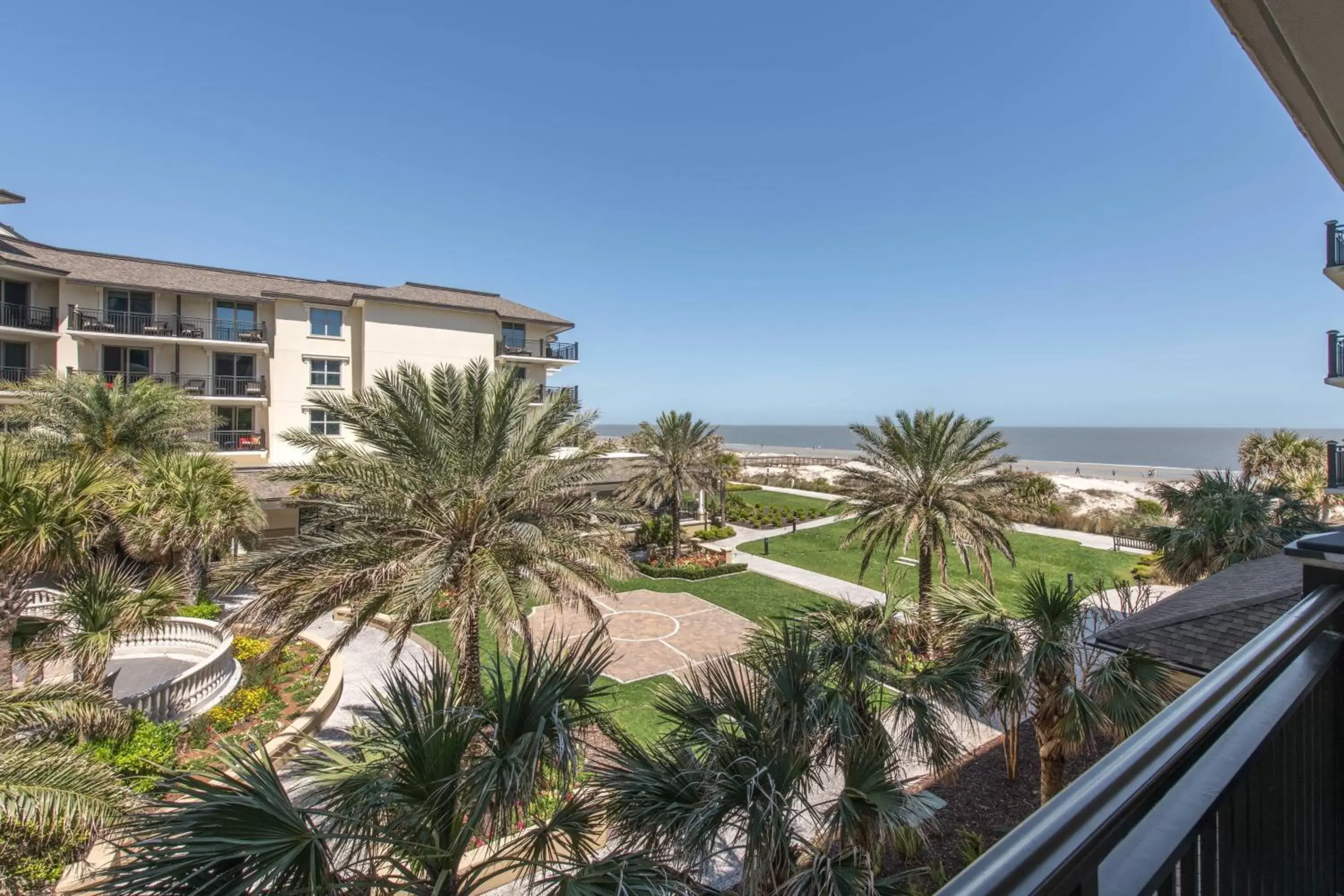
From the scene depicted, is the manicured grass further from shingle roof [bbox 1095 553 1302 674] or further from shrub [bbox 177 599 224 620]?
shrub [bbox 177 599 224 620]

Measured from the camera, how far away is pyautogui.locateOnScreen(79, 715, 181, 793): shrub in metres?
8.83

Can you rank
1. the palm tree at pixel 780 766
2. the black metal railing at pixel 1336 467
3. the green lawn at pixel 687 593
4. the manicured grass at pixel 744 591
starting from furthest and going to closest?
the manicured grass at pixel 744 591, the green lawn at pixel 687 593, the black metal railing at pixel 1336 467, the palm tree at pixel 780 766

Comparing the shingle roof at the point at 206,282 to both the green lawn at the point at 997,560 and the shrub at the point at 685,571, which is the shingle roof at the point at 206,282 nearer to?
the shrub at the point at 685,571

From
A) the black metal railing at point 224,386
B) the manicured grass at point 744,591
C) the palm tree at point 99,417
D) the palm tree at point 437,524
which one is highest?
the black metal railing at point 224,386

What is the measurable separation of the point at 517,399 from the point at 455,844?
7811 millimetres

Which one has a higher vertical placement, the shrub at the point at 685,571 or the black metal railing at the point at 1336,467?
the black metal railing at the point at 1336,467

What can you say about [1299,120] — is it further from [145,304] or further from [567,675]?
[145,304]

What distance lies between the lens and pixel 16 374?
24047 millimetres

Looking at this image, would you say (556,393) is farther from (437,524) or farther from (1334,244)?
(1334,244)

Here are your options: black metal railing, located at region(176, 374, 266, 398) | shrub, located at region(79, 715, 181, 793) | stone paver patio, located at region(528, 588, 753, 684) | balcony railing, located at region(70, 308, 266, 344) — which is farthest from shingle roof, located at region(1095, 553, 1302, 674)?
balcony railing, located at region(70, 308, 266, 344)

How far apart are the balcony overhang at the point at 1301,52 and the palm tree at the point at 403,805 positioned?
5623 millimetres

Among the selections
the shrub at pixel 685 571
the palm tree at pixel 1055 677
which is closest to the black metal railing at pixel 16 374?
the shrub at pixel 685 571

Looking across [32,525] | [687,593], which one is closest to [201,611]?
[32,525]

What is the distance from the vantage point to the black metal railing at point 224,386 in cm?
2650
